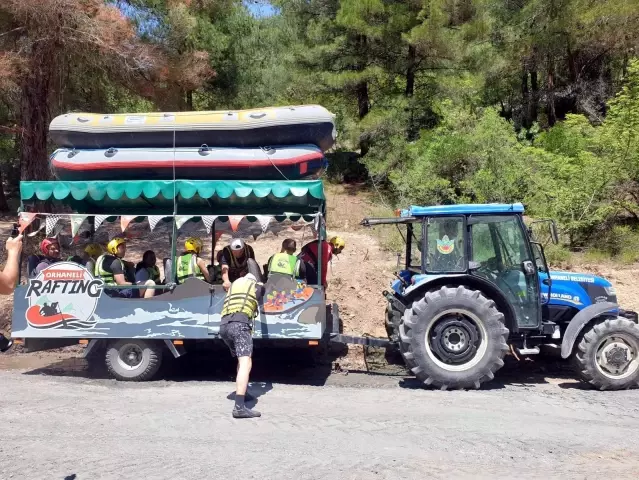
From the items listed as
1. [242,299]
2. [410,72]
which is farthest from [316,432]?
[410,72]

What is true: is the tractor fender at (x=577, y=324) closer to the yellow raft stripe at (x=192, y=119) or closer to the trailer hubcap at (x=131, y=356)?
the yellow raft stripe at (x=192, y=119)

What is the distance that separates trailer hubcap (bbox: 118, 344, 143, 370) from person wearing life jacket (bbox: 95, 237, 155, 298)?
63cm

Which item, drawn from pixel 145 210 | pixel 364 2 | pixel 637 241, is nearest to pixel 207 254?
pixel 145 210

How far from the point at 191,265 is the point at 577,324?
451cm

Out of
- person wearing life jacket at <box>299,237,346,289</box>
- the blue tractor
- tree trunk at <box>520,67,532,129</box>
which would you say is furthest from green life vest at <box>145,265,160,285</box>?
tree trunk at <box>520,67,532,129</box>

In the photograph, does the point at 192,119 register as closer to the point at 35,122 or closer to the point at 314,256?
the point at 314,256

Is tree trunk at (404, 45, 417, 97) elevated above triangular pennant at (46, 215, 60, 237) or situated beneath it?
elevated above

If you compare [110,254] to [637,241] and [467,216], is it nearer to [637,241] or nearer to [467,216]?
[467,216]

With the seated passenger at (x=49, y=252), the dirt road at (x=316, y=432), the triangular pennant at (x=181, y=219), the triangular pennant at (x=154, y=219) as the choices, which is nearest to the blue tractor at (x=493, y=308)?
Result: the dirt road at (x=316, y=432)

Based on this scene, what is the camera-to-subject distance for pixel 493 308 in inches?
270

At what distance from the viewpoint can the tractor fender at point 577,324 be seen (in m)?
6.85

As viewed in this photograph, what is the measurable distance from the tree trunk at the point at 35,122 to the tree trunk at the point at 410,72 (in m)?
10.3

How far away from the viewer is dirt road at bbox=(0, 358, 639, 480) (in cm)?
456

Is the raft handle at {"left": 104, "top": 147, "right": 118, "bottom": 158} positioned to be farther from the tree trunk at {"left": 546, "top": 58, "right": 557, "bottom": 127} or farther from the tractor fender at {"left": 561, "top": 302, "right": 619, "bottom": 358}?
the tree trunk at {"left": 546, "top": 58, "right": 557, "bottom": 127}
